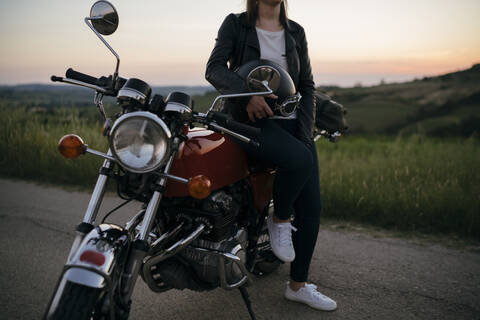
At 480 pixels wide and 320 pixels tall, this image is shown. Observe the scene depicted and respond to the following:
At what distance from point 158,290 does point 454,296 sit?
209 centimetres

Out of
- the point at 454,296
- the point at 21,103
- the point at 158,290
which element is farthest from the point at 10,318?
the point at 21,103

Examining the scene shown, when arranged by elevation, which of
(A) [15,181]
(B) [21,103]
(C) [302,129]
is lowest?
(A) [15,181]

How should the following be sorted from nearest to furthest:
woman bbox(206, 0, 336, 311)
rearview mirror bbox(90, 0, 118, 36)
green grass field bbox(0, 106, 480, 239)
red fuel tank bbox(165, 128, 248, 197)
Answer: rearview mirror bbox(90, 0, 118, 36)
red fuel tank bbox(165, 128, 248, 197)
woman bbox(206, 0, 336, 311)
green grass field bbox(0, 106, 480, 239)

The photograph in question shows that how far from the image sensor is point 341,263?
3.45 meters

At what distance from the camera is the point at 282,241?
2.55 meters

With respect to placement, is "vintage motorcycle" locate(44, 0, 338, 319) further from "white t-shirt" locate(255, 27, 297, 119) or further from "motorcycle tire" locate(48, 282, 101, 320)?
"white t-shirt" locate(255, 27, 297, 119)

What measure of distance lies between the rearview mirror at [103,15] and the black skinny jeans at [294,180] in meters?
0.93

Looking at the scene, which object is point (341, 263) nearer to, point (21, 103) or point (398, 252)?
point (398, 252)

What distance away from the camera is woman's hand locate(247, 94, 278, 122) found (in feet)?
7.13

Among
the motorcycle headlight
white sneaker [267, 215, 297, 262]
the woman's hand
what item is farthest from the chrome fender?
white sneaker [267, 215, 297, 262]

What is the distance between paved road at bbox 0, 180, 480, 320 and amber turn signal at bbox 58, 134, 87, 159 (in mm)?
1271

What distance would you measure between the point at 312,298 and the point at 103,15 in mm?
2124

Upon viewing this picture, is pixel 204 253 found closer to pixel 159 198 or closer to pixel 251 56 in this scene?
pixel 159 198

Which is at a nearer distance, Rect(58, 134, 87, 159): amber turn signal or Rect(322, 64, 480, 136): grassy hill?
Rect(58, 134, 87, 159): amber turn signal
